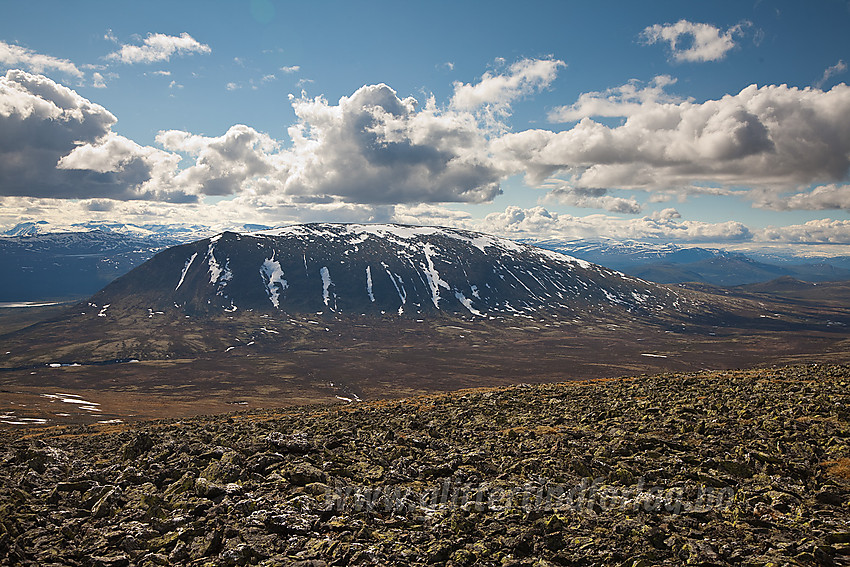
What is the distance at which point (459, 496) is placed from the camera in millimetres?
23578

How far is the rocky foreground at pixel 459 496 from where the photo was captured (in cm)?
1817

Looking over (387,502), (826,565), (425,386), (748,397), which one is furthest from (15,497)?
(425,386)

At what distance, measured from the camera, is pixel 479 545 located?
18.3 m

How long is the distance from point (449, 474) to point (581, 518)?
837cm

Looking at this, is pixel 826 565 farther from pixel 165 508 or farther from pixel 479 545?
pixel 165 508

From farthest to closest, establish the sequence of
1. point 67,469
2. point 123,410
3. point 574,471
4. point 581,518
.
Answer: point 123,410
point 67,469
point 574,471
point 581,518

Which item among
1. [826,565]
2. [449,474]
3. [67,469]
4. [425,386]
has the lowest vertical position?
[425,386]

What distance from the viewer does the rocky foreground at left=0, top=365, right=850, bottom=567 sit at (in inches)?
715

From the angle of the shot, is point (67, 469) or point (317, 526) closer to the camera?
point (317, 526)

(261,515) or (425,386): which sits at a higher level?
(261,515)

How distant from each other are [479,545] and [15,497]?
2268cm

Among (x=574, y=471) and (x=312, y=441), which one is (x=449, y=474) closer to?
(x=574, y=471)

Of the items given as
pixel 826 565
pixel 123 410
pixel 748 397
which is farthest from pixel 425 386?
pixel 826 565

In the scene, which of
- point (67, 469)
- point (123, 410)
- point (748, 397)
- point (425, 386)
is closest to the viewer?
point (67, 469)
